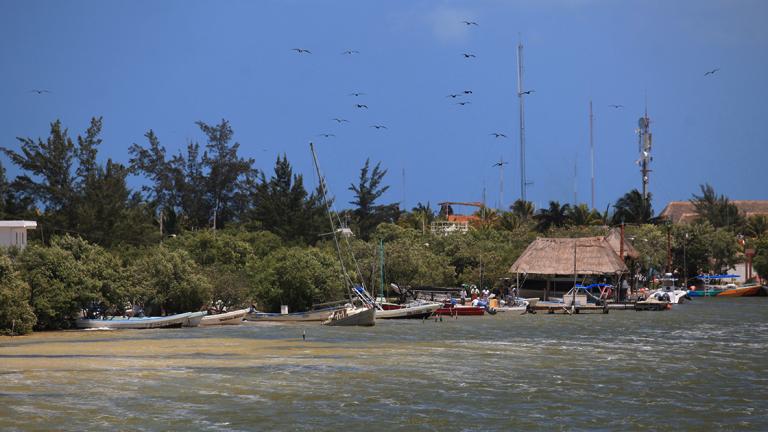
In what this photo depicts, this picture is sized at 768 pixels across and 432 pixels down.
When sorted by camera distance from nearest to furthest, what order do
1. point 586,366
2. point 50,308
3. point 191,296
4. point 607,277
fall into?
1. point 586,366
2. point 50,308
3. point 191,296
4. point 607,277

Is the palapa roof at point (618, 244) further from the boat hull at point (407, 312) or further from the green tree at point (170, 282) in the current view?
the green tree at point (170, 282)

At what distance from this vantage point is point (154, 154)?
343 ft

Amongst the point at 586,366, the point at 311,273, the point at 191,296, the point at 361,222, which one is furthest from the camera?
the point at 361,222

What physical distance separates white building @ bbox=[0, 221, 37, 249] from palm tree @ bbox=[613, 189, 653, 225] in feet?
239

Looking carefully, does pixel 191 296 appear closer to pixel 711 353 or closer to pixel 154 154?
pixel 711 353

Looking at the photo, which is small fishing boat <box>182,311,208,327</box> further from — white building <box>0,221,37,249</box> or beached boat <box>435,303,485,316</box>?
beached boat <box>435,303,485,316</box>

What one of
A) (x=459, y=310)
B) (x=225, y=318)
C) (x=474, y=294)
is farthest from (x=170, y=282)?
(x=474, y=294)

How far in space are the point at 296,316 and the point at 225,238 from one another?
18342 millimetres

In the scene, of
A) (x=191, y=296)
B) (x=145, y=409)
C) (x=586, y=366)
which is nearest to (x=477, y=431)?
(x=145, y=409)

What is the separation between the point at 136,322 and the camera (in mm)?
54094

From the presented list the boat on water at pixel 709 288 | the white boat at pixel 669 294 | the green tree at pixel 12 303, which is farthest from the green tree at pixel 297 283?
the boat on water at pixel 709 288

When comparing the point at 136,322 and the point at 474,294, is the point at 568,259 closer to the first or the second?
the point at 474,294

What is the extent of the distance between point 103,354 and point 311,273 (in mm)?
26668

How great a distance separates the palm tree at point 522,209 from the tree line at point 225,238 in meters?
0.17
